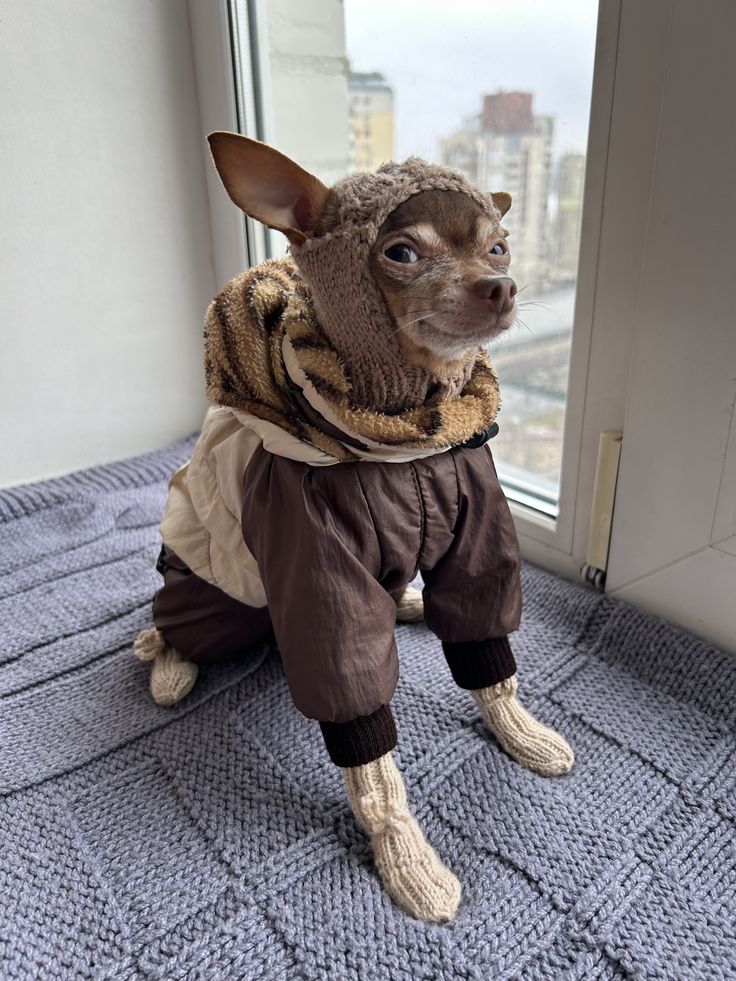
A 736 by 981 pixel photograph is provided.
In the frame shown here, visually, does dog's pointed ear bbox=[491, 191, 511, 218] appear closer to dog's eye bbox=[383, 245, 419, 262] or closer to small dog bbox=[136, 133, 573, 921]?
small dog bbox=[136, 133, 573, 921]

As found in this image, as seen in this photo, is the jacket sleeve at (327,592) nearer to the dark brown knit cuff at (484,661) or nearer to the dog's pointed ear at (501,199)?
the dark brown knit cuff at (484,661)

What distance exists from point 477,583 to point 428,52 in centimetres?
77

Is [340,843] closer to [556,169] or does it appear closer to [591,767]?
[591,767]

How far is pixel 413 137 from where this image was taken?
110 cm

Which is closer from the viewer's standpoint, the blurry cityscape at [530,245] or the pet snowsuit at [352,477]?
the pet snowsuit at [352,477]

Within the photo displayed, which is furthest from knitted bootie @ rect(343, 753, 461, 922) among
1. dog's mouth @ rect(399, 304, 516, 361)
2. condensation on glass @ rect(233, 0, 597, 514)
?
condensation on glass @ rect(233, 0, 597, 514)

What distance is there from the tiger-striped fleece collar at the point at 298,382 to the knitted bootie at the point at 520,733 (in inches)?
11.2

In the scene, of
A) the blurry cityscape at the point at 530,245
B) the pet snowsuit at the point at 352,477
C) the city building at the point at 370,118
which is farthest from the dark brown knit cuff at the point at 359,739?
the city building at the point at 370,118

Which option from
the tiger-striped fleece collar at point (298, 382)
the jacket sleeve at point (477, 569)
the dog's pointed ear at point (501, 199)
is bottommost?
the jacket sleeve at point (477, 569)

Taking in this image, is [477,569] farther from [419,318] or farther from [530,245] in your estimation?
[530,245]

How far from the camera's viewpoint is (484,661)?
743mm

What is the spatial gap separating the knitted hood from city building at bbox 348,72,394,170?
2.01ft

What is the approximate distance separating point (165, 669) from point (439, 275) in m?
0.56

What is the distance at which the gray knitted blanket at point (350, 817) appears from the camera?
1.91 feet
